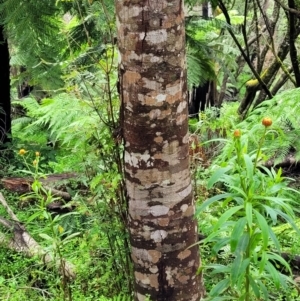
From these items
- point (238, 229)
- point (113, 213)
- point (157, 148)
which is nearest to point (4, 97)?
point (113, 213)

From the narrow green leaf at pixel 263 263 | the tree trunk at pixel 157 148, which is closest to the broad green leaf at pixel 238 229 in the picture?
the narrow green leaf at pixel 263 263

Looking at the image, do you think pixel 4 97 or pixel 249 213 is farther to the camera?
pixel 4 97

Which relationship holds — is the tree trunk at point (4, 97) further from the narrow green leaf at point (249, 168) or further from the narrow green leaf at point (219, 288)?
the narrow green leaf at point (249, 168)

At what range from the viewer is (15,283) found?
2.97m

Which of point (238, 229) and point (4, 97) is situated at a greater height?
point (238, 229)

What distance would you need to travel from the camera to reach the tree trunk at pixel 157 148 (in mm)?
1814

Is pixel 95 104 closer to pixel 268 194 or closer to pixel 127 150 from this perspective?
pixel 127 150

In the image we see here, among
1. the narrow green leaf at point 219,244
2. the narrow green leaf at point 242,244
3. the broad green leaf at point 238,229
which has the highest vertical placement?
the broad green leaf at point 238,229

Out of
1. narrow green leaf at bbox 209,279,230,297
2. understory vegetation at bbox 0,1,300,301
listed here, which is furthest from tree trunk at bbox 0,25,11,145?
narrow green leaf at bbox 209,279,230,297

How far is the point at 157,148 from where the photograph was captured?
1.92m

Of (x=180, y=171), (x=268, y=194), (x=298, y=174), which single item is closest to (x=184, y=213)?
(x=180, y=171)

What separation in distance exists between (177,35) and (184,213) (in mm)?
780

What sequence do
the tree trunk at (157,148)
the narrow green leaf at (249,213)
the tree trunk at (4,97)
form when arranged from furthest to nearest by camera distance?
→ the tree trunk at (4,97), the tree trunk at (157,148), the narrow green leaf at (249,213)

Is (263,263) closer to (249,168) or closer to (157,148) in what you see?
(249,168)
